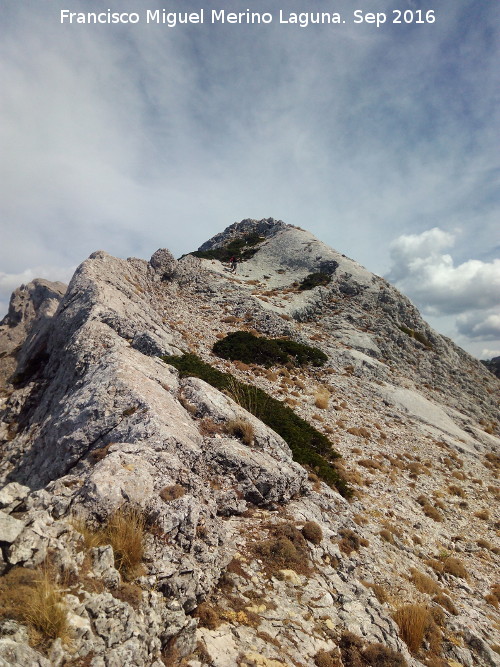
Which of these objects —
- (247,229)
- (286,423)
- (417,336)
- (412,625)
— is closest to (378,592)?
(412,625)

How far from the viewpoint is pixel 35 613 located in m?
4.52

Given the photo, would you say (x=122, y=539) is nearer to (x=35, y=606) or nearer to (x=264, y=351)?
(x=35, y=606)

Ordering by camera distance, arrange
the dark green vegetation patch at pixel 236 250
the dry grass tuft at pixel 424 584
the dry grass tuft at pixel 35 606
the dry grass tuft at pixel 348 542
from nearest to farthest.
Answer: the dry grass tuft at pixel 35 606
the dry grass tuft at pixel 348 542
the dry grass tuft at pixel 424 584
the dark green vegetation patch at pixel 236 250

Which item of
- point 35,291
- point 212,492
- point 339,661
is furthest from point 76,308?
point 35,291

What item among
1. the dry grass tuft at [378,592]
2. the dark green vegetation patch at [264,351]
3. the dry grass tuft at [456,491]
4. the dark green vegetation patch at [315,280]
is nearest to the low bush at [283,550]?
the dry grass tuft at [378,592]

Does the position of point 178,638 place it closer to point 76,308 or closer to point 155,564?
point 155,564

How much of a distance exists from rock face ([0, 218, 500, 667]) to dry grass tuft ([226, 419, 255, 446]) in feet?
0.19

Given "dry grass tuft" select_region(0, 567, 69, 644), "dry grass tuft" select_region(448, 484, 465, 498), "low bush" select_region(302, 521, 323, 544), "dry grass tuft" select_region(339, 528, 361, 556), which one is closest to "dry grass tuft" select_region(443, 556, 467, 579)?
"dry grass tuft" select_region(339, 528, 361, 556)

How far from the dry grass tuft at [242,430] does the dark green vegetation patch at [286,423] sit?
4.58m

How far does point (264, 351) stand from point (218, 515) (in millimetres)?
21792

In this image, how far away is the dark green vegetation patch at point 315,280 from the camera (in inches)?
2052

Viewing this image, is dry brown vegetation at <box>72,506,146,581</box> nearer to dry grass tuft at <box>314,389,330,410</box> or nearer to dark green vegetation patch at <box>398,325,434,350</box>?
dry grass tuft at <box>314,389,330,410</box>

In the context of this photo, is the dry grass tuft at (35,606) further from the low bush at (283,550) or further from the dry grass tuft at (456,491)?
the dry grass tuft at (456,491)

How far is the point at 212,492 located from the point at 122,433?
11.1ft
